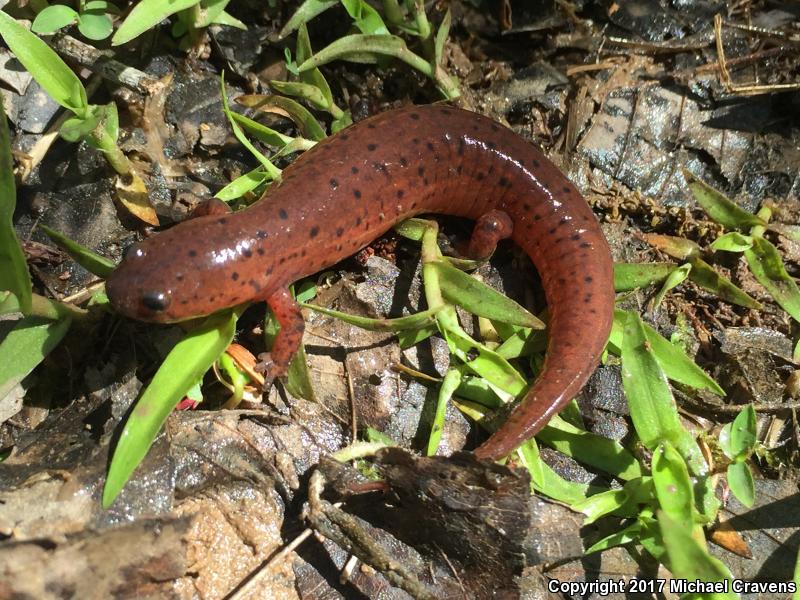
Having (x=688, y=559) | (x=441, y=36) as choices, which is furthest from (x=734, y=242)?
(x=441, y=36)

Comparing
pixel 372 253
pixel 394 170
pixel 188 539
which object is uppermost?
pixel 394 170

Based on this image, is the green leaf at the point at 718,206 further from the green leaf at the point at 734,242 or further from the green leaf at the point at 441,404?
the green leaf at the point at 441,404

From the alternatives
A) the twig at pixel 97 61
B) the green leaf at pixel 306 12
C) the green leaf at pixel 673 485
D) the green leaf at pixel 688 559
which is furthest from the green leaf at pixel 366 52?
the green leaf at pixel 688 559

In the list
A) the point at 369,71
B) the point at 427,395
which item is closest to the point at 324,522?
the point at 427,395

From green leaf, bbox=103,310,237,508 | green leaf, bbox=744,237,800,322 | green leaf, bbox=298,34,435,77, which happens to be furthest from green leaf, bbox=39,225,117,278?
green leaf, bbox=744,237,800,322

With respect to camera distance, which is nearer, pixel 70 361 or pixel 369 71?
pixel 70 361

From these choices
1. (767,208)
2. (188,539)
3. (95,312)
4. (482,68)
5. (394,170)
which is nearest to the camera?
(188,539)

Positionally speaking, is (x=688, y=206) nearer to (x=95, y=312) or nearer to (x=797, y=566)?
(x=797, y=566)
